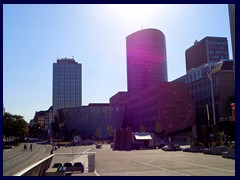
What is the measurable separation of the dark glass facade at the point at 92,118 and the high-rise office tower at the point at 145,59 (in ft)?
85.4

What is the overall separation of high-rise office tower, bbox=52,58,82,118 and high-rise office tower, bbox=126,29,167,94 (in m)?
30.4

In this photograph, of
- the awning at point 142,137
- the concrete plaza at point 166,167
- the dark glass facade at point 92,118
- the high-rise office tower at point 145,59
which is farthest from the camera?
the high-rise office tower at point 145,59

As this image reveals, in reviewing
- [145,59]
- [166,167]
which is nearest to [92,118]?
[145,59]

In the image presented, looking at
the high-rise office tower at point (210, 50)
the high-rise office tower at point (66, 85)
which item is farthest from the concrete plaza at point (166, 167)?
the high-rise office tower at point (210, 50)

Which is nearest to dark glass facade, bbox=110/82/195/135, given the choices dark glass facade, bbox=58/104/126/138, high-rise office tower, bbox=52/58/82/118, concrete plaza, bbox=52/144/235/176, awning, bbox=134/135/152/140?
dark glass facade, bbox=58/104/126/138

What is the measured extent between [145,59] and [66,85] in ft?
161

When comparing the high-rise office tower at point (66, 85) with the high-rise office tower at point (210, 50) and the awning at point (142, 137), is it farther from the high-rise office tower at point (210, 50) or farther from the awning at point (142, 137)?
the awning at point (142, 137)

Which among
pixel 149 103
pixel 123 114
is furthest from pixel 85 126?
pixel 149 103

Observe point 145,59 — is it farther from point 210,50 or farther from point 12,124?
point 12,124

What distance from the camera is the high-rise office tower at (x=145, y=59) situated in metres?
158

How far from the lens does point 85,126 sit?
149500 millimetres

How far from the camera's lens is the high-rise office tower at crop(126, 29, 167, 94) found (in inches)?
6211
